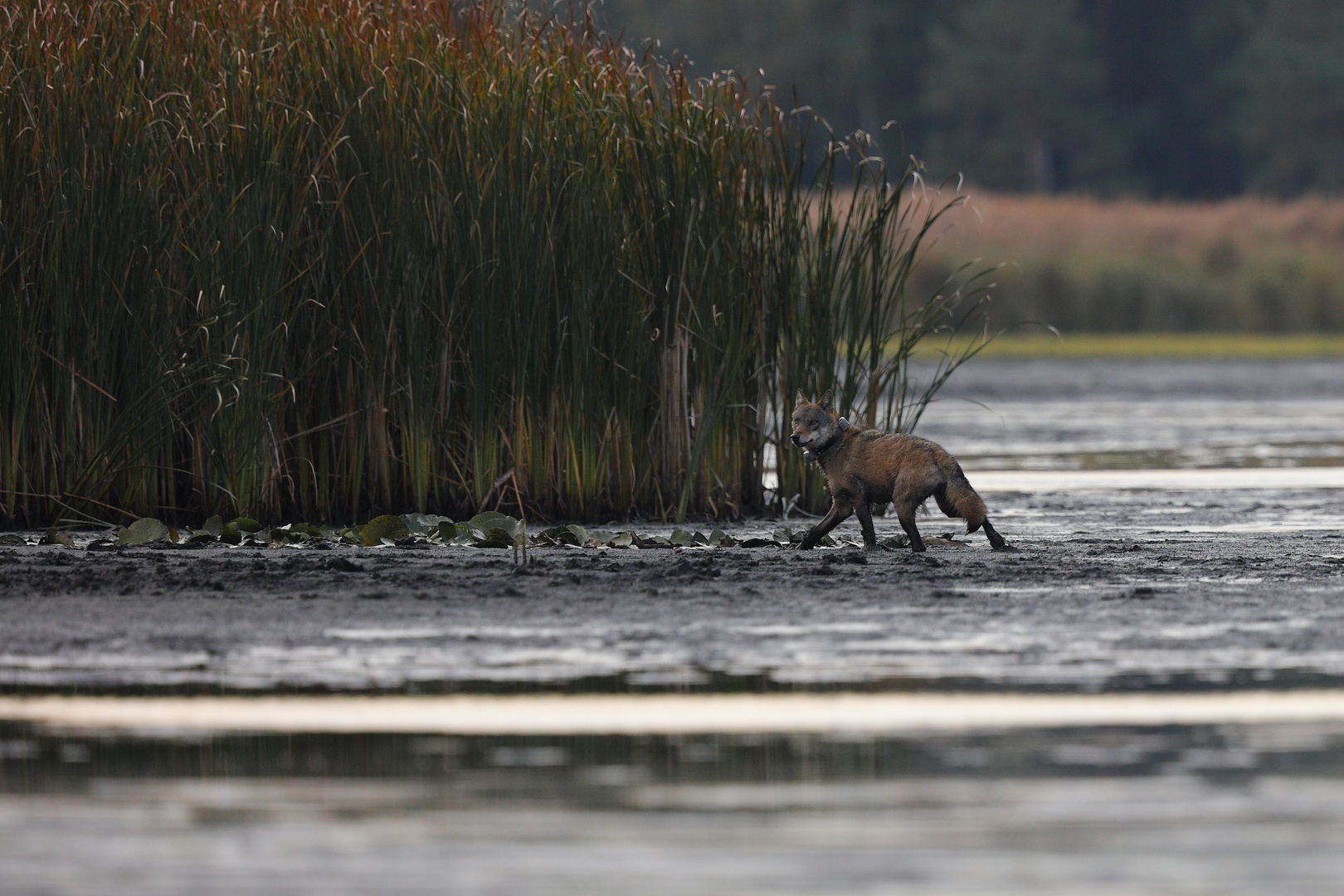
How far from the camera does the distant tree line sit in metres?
63.0

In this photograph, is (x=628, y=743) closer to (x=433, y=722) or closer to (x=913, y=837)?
(x=433, y=722)

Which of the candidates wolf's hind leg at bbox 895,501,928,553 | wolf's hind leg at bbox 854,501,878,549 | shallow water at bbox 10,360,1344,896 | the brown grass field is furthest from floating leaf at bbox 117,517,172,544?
the brown grass field

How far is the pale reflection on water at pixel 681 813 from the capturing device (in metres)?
4.78

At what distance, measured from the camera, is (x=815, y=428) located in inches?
426

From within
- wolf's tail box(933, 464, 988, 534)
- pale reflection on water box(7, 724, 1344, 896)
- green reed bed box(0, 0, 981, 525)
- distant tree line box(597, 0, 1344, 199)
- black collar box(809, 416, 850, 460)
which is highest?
distant tree line box(597, 0, 1344, 199)

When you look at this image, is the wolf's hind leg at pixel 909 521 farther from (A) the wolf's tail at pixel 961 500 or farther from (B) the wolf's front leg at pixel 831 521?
(B) the wolf's front leg at pixel 831 521

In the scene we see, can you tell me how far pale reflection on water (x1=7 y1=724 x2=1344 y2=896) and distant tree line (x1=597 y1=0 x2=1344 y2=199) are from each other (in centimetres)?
5675

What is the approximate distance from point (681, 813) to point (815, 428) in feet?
18.3

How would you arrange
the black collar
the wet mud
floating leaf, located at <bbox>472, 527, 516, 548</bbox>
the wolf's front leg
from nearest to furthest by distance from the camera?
the wet mud < the wolf's front leg < the black collar < floating leaf, located at <bbox>472, 527, 516, 548</bbox>

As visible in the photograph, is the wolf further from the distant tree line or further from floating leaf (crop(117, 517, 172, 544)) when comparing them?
the distant tree line

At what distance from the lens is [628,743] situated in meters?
6.18

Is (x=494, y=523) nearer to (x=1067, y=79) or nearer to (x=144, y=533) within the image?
(x=144, y=533)

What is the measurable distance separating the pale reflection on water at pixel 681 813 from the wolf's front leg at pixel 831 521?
440 cm

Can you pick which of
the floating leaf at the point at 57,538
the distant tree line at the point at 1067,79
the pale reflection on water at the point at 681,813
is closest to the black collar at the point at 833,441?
the floating leaf at the point at 57,538
